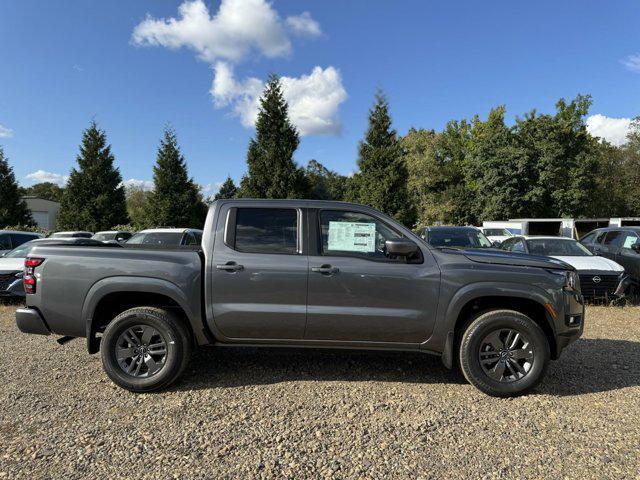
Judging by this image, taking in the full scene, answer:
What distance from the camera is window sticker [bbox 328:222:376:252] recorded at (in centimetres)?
400

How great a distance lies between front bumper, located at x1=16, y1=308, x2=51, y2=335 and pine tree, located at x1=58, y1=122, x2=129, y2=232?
2113cm

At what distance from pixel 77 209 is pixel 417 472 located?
25.0 metres

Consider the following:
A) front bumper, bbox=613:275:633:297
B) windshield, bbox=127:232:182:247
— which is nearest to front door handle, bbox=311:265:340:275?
windshield, bbox=127:232:182:247

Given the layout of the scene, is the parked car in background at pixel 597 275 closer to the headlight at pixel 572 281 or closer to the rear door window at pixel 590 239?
the rear door window at pixel 590 239

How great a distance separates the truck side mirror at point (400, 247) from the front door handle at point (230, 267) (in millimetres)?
1400

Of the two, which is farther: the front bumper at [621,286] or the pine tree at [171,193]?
the pine tree at [171,193]

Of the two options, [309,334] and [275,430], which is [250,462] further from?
[309,334]

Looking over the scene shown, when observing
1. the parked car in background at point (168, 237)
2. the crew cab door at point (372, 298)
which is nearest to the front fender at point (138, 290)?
the crew cab door at point (372, 298)

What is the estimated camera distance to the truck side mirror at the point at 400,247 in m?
3.73

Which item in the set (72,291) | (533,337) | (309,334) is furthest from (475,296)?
(72,291)

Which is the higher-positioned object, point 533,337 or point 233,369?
point 533,337

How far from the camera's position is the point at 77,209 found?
2300 cm

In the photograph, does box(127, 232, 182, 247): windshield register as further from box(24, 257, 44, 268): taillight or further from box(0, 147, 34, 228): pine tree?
box(0, 147, 34, 228): pine tree

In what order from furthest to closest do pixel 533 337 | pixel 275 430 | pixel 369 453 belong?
pixel 533 337, pixel 275 430, pixel 369 453
